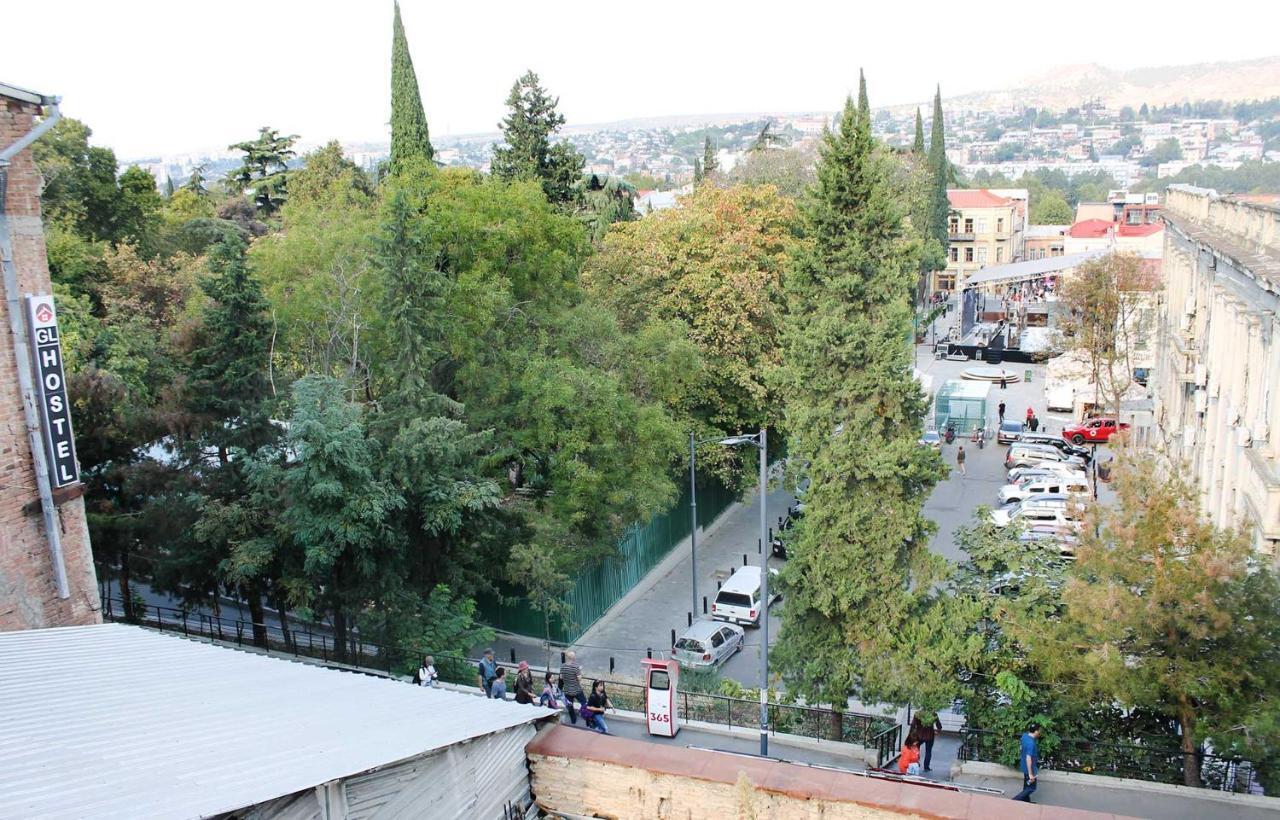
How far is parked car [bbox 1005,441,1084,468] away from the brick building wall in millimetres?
33996

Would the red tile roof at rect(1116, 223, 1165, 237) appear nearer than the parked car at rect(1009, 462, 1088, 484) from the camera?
No

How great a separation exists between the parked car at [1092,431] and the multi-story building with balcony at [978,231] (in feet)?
165

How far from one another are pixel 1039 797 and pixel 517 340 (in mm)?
18403

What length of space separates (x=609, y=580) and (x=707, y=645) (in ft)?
14.8

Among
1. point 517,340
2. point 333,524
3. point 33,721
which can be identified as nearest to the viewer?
point 33,721

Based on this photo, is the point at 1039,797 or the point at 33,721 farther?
the point at 1039,797

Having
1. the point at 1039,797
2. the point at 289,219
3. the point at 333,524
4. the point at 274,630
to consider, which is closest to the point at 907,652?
the point at 1039,797

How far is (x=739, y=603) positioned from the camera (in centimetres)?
2789

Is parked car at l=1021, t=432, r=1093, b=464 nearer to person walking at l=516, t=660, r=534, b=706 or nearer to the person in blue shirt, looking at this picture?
the person in blue shirt

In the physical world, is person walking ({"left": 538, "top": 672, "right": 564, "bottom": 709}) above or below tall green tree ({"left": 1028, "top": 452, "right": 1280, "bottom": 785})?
below

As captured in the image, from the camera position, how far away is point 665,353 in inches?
1166

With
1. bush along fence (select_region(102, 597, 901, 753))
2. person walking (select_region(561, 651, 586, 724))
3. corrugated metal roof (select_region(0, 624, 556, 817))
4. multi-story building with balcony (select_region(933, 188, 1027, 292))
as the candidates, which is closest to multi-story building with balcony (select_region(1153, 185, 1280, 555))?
bush along fence (select_region(102, 597, 901, 753))

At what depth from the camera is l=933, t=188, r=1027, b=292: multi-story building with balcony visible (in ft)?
302

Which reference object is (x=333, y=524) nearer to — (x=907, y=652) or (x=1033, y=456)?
(x=907, y=652)
